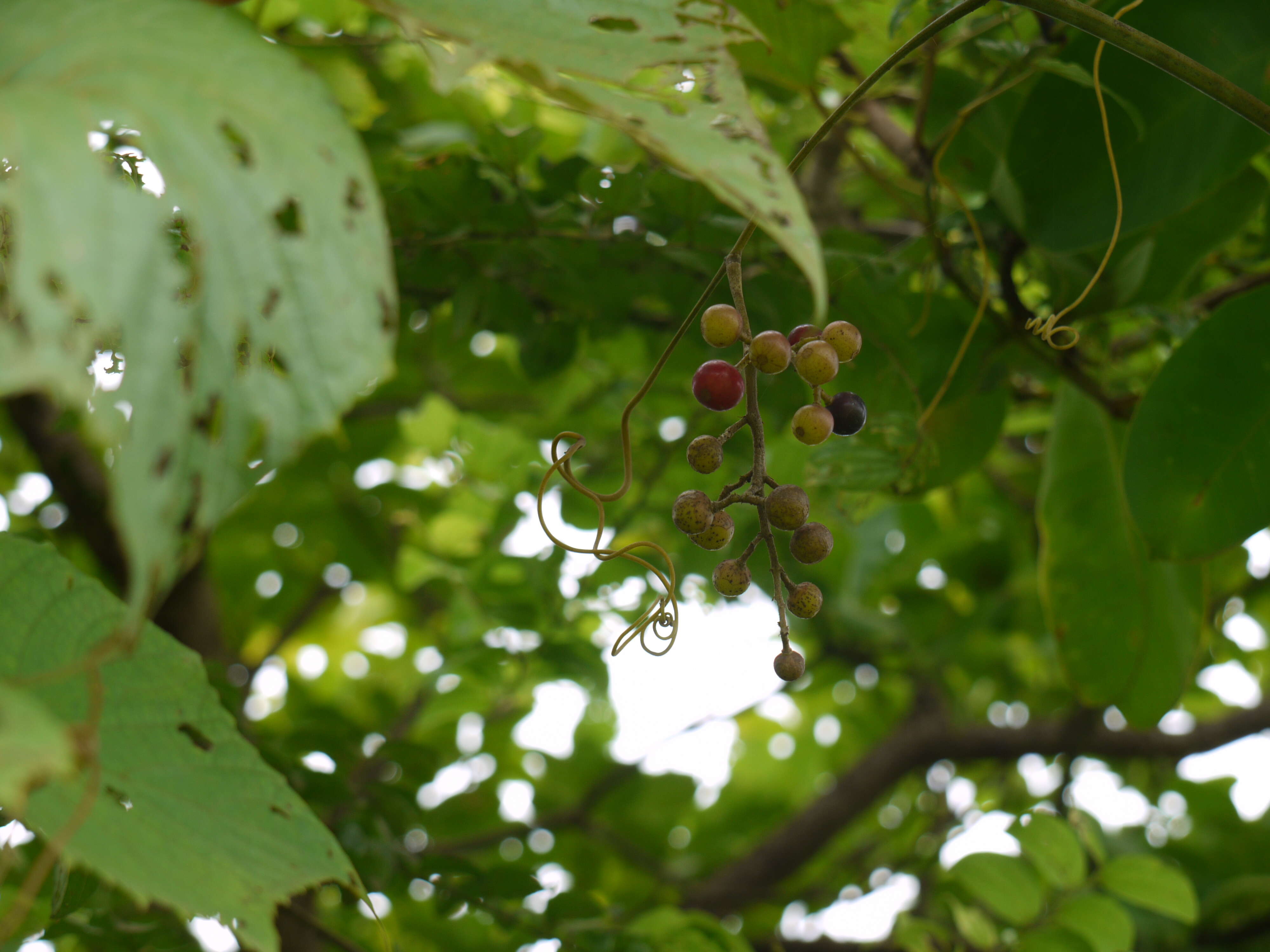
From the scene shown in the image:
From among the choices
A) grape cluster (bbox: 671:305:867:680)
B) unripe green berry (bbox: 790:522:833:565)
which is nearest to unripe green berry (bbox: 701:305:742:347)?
grape cluster (bbox: 671:305:867:680)

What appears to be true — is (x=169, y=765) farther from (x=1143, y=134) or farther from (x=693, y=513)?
(x=1143, y=134)

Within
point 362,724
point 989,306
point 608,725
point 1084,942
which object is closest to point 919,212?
point 989,306

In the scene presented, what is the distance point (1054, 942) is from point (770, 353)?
33.2 inches

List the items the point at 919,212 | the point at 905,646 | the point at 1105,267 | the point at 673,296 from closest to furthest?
the point at 1105,267, the point at 673,296, the point at 919,212, the point at 905,646

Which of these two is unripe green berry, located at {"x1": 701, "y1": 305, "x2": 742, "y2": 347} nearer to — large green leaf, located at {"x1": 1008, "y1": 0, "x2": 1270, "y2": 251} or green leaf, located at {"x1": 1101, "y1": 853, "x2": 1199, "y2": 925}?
large green leaf, located at {"x1": 1008, "y1": 0, "x2": 1270, "y2": 251}

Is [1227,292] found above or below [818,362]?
below

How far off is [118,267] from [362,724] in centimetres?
182

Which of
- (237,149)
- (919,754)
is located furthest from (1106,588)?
(919,754)

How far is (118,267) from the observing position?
286mm

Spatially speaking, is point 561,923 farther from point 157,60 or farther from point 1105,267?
point 157,60

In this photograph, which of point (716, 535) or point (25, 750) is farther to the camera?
point (716, 535)

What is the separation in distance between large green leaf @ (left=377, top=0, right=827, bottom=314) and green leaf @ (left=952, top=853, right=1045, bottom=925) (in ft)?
2.81

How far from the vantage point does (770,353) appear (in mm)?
508

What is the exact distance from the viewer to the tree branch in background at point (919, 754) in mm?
1820
